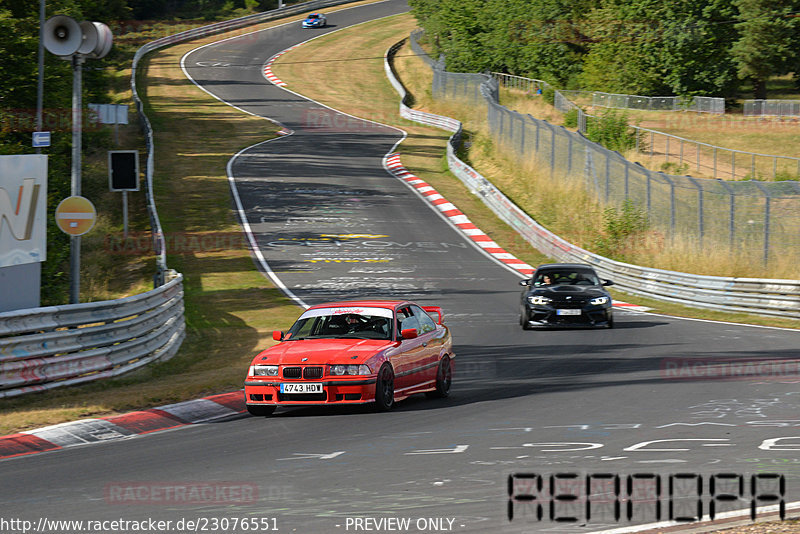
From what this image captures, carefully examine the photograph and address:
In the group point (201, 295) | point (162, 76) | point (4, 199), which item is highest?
point (162, 76)

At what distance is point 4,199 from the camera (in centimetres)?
1456

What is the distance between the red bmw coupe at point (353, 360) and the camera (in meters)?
12.1

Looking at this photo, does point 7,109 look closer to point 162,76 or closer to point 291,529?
point 291,529

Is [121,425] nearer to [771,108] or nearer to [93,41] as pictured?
[93,41]

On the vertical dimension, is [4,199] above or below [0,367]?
above

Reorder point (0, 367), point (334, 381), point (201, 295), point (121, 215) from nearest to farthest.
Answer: point (334, 381), point (0, 367), point (201, 295), point (121, 215)

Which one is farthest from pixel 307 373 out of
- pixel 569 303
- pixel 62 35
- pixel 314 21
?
pixel 314 21

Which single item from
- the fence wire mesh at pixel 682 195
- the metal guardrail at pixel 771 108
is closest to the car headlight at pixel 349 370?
the fence wire mesh at pixel 682 195

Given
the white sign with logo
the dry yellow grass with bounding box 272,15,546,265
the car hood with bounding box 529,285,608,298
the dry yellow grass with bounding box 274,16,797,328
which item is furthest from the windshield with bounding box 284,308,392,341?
the dry yellow grass with bounding box 272,15,546,265

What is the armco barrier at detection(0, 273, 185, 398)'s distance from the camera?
1341cm

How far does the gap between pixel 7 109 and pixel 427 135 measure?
1124 inches

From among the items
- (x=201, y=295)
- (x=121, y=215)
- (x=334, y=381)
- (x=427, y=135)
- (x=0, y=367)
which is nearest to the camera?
(x=334, y=381)

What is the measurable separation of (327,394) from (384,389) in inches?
27.2

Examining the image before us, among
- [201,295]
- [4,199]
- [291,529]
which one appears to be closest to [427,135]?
[201,295]
